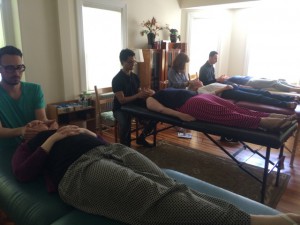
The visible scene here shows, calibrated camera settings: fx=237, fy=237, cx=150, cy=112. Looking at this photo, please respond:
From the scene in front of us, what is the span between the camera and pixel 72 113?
11.4ft

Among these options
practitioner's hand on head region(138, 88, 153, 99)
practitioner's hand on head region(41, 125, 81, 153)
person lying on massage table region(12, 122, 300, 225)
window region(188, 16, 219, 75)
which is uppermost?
window region(188, 16, 219, 75)

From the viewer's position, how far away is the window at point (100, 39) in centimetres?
357

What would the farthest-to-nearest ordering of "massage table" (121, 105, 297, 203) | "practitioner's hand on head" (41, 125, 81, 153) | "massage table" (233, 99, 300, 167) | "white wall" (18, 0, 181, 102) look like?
"white wall" (18, 0, 181, 102) < "massage table" (233, 99, 300, 167) < "massage table" (121, 105, 297, 203) < "practitioner's hand on head" (41, 125, 81, 153)

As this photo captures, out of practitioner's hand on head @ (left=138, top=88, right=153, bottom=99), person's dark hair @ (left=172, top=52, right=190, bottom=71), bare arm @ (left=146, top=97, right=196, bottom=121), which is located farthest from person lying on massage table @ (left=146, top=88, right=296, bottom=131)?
person's dark hair @ (left=172, top=52, right=190, bottom=71)

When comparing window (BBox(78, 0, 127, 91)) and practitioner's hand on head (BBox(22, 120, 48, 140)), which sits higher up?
window (BBox(78, 0, 127, 91))

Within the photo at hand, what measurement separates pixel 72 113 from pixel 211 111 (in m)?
2.15

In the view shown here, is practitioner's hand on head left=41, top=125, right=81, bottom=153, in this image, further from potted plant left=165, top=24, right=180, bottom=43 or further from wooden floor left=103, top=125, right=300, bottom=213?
potted plant left=165, top=24, right=180, bottom=43

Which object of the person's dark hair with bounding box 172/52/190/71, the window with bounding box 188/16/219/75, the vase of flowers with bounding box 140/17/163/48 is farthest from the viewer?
the window with bounding box 188/16/219/75

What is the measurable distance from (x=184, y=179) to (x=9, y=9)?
2.90m

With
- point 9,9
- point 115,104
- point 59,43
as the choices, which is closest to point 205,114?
point 115,104

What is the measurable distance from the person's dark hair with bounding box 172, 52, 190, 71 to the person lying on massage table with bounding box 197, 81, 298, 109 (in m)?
0.47

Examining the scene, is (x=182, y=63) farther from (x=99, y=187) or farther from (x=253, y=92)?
(x=99, y=187)

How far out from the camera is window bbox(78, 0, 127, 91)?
357 centimetres

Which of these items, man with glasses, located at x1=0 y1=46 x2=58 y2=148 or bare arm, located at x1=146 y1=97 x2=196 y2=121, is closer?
man with glasses, located at x1=0 y1=46 x2=58 y2=148
